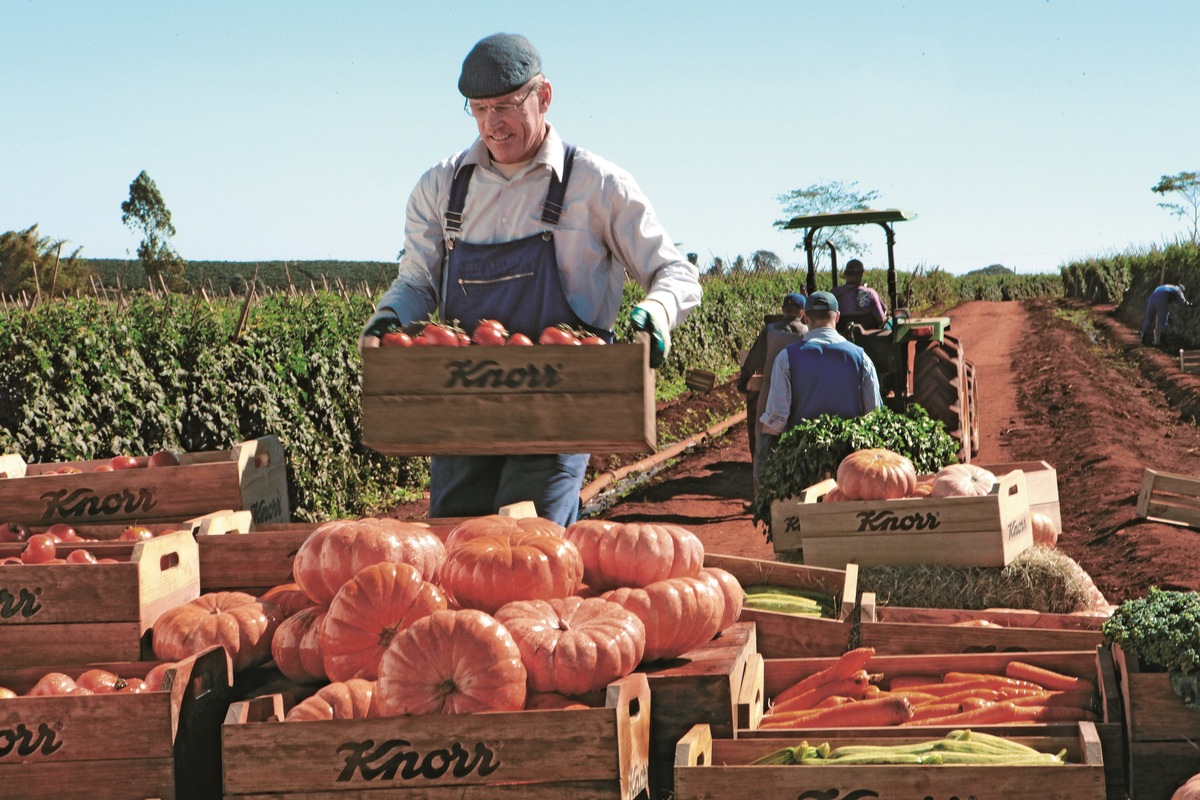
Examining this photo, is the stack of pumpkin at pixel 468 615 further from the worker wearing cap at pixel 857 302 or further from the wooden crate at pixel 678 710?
the worker wearing cap at pixel 857 302

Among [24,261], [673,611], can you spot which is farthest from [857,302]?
[24,261]

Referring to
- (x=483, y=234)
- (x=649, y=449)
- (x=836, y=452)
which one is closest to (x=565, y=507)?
(x=649, y=449)

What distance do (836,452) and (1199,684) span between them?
14.3ft

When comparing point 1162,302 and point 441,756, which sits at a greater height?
point 1162,302

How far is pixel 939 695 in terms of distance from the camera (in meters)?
3.90

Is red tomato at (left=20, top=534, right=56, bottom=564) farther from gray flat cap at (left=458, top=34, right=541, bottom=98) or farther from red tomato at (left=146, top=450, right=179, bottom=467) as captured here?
gray flat cap at (left=458, top=34, right=541, bottom=98)

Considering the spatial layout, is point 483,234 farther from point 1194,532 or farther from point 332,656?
point 1194,532

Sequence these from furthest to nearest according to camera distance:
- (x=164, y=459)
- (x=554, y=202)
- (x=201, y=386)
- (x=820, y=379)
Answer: (x=201, y=386) → (x=820, y=379) → (x=164, y=459) → (x=554, y=202)

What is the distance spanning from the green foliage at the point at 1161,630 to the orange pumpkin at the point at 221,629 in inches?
97.5

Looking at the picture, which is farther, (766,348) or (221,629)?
(766,348)

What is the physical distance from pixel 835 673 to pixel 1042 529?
376cm

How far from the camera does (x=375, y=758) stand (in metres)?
2.85

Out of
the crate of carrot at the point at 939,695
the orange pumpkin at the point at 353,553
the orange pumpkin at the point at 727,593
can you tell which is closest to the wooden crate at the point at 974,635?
the crate of carrot at the point at 939,695

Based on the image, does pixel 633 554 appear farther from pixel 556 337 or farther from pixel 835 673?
pixel 835 673
